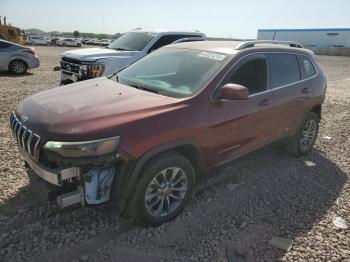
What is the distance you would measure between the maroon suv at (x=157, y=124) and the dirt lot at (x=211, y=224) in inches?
12.0

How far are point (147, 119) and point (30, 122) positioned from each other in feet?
3.57

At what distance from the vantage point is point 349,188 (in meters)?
4.74

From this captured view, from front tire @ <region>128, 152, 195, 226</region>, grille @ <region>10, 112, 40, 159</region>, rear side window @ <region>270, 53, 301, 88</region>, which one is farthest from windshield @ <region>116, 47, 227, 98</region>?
grille @ <region>10, 112, 40, 159</region>

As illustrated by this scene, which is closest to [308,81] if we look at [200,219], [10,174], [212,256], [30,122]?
[200,219]

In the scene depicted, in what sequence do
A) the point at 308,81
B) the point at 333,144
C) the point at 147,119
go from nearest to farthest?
1. the point at 147,119
2. the point at 308,81
3. the point at 333,144

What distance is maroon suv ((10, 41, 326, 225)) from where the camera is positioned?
2.99m

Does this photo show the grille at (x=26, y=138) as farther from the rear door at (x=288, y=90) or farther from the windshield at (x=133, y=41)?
the windshield at (x=133, y=41)

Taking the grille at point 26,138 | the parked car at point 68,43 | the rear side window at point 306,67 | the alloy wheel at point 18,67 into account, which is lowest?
the parked car at point 68,43

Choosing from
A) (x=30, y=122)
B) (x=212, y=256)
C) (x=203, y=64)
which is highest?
(x=203, y=64)

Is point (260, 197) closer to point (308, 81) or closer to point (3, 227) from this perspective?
point (308, 81)

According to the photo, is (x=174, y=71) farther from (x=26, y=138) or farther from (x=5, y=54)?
(x=5, y=54)

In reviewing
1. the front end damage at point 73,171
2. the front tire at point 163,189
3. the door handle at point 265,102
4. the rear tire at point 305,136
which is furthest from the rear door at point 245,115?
the front end damage at point 73,171

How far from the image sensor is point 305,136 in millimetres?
5668

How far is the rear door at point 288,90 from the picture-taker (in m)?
4.66
